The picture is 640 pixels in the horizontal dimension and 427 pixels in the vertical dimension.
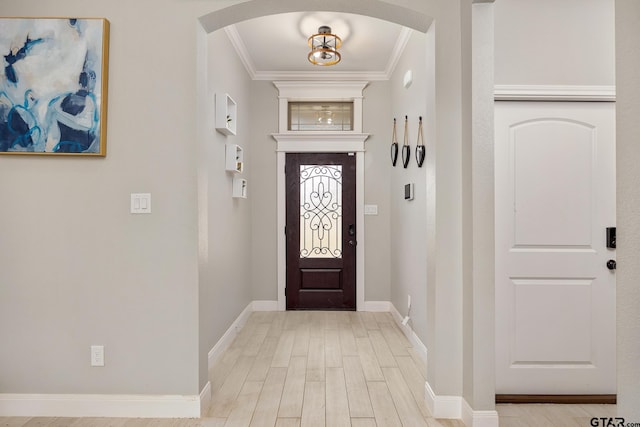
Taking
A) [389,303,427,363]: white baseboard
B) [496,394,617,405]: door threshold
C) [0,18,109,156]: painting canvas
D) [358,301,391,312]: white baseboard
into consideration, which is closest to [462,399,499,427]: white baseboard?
[496,394,617,405]: door threshold

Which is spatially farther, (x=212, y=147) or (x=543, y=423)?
(x=212, y=147)

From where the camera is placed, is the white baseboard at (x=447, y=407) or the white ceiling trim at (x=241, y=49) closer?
the white baseboard at (x=447, y=407)

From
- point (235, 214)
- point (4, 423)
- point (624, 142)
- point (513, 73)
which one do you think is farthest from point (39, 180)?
point (513, 73)

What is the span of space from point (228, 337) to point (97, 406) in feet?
4.85

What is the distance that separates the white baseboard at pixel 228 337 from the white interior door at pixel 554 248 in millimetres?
2113

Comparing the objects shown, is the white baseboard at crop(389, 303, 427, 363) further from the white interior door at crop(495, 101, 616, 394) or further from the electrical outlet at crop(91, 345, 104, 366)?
the electrical outlet at crop(91, 345, 104, 366)

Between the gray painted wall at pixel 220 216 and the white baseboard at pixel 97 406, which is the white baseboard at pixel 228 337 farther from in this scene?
the white baseboard at pixel 97 406

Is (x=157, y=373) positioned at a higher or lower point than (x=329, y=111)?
lower

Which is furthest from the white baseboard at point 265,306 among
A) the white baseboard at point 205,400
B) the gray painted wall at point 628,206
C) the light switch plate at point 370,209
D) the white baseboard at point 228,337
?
the gray painted wall at point 628,206

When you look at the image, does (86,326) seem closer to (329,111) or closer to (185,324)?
(185,324)

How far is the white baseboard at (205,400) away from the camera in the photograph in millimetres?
2326

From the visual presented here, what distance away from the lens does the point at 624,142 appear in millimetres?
1120

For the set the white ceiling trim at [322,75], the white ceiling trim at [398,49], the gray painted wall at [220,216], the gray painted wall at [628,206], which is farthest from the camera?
the white ceiling trim at [322,75]

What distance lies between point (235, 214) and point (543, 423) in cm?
303
